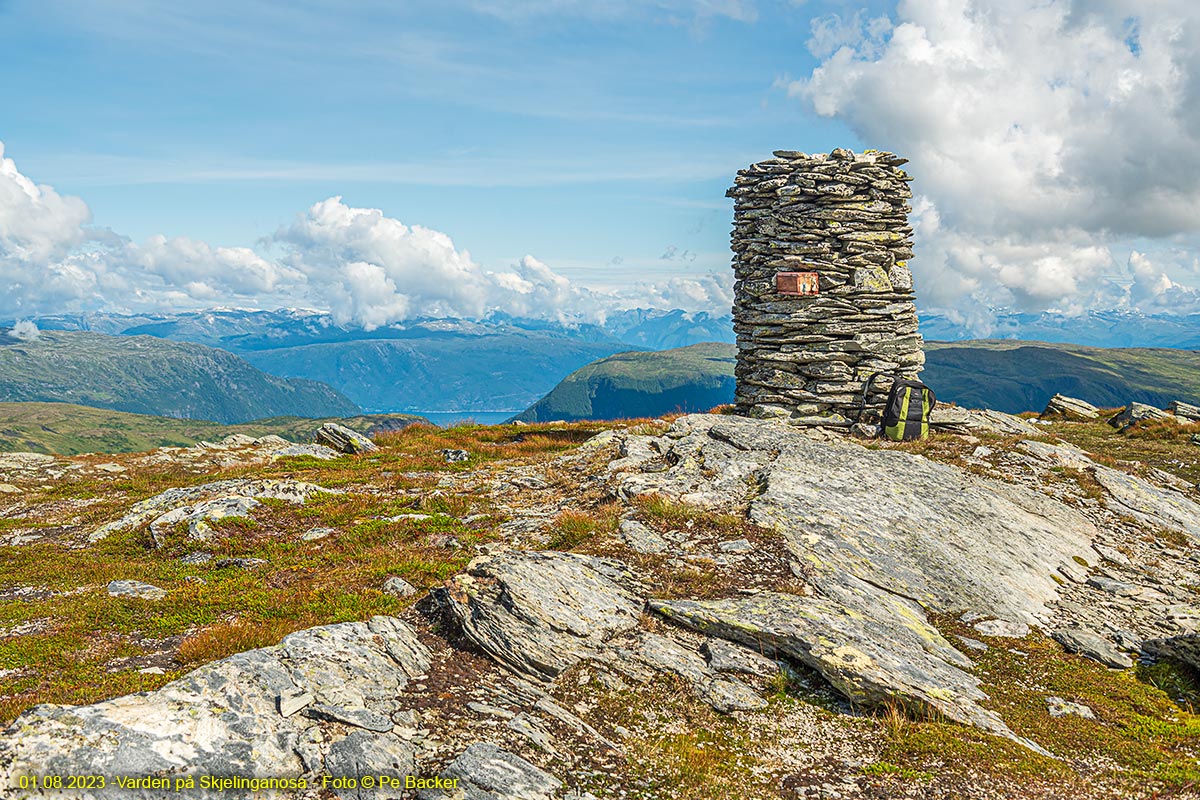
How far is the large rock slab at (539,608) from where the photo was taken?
412 inches

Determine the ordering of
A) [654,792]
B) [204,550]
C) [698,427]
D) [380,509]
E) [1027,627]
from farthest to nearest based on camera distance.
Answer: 1. [698,427]
2. [380,509]
3. [204,550]
4. [1027,627]
5. [654,792]

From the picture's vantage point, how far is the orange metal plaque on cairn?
1115 inches

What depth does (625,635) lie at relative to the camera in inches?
447

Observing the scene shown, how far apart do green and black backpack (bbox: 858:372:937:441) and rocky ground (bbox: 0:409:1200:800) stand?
476cm

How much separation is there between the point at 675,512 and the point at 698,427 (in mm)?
9597

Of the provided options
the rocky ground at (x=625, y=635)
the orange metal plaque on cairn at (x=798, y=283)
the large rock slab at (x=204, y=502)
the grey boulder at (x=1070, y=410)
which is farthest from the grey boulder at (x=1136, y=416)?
the large rock slab at (x=204, y=502)

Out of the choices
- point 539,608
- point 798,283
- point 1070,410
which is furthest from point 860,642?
point 1070,410

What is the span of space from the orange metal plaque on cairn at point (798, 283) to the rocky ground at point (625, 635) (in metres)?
8.86

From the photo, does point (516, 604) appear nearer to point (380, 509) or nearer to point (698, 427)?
point (380, 509)

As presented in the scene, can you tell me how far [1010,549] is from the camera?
1633 cm

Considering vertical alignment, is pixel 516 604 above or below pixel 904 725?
above

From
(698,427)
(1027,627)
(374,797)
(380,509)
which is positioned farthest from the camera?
(698,427)

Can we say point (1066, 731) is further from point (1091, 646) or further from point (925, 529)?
point (925, 529)

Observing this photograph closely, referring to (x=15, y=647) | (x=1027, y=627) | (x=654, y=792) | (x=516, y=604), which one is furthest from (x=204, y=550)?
(x=1027, y=627)
